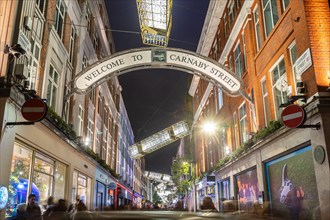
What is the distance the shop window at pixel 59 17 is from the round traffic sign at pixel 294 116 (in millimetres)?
11168

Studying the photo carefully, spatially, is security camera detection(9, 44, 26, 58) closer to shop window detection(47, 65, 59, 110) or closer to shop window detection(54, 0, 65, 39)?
shop window detection(47, 65, 59, 110)

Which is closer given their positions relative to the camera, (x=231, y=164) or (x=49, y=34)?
(x=49, y=34)

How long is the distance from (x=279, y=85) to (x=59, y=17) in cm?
1087

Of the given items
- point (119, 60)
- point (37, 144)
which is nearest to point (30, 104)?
point (37, 144)

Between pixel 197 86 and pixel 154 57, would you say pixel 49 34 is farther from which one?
pixel 197 86

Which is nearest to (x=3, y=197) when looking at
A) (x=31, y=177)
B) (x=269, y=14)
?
(x=31, y=177)

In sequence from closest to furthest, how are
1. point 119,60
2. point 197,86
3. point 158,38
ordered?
point 119,60 → point 158,38 → point 197,86

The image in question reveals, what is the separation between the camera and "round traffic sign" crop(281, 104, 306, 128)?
997 centimetres

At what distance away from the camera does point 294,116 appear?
10.1 m

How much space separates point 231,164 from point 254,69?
730 centimetres

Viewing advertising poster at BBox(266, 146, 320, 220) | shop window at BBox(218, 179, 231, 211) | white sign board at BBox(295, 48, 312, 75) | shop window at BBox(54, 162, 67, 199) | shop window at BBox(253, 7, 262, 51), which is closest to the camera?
white sign board at BBox(295, 48, 312, 75)

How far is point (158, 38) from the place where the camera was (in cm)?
1902

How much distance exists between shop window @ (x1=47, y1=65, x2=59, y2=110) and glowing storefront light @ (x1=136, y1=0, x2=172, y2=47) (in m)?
5.45

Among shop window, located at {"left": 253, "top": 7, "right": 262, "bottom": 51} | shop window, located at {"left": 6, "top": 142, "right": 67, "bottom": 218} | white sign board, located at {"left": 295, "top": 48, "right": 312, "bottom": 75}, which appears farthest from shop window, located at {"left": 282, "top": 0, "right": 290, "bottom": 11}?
shop window, located at {"left": 6, "top": 142, "right": 67, "bottom": 218}
